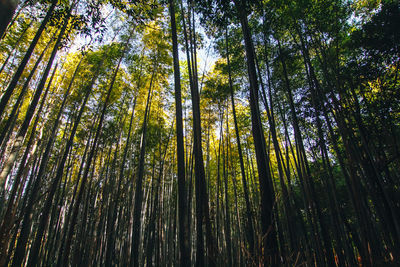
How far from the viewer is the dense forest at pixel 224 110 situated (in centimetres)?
257

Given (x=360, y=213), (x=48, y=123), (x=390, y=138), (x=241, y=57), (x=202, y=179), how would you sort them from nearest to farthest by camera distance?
1. (x=202, y=179)
2. (x=360, y=213)
3. (x=390, y=138)
4. (x=241, y=57)
5. (x=48, y=123)

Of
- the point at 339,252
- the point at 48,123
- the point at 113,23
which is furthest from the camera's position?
the point at 48,123

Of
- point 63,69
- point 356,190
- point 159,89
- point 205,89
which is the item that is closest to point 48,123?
point 63,69

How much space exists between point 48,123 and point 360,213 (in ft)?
24.6

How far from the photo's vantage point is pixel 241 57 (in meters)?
4.89

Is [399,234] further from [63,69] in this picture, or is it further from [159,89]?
[63,69]

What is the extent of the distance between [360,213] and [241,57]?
3.90m

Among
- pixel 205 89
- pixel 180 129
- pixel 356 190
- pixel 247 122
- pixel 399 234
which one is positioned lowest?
pixel 399 234

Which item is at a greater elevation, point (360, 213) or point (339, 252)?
point (360, 213)

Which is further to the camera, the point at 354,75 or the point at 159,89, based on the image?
the point at 159,89

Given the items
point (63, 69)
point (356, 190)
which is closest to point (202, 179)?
point (356, 190)

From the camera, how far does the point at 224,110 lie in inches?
266

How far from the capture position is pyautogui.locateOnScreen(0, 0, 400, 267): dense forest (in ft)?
8.42

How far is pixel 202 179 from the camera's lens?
96.0 inches
